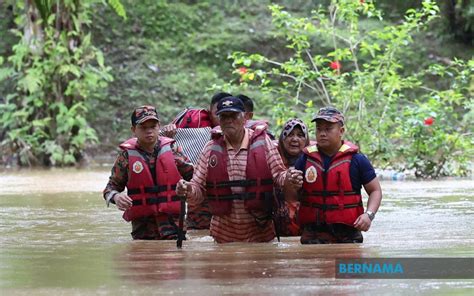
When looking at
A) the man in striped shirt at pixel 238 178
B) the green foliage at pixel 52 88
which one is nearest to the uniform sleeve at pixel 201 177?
the man in striped shirt at pixel 238 178

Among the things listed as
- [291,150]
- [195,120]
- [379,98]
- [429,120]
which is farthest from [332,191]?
[379,98]

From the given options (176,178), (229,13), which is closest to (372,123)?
(176,178)

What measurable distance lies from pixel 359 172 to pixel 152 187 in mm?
1615

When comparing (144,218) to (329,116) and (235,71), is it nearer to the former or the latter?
(329,116)

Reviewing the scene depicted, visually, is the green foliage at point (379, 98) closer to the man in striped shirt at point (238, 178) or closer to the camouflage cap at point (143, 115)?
the camouflage cap at point (143, 115)

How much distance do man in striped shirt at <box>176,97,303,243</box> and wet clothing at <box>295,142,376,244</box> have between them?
29 cm

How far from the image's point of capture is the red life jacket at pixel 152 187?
7766 mm

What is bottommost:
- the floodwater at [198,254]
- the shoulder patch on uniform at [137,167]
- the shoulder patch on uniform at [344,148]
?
the floodwater at [198,254]

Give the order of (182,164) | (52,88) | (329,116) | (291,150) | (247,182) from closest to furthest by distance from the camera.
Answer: (329,116) → (247,182) → (182,164) → (291,150) → (52,88)

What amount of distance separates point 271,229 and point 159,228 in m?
0.89

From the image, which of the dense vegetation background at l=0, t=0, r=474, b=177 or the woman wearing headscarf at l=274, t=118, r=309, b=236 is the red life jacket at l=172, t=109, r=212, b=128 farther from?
the dense vegetation background at l=0, t=0, r=474, b=177

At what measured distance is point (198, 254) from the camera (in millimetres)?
6609

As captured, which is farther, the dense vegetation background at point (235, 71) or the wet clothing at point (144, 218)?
the dense vegetation background at point (235, 71)

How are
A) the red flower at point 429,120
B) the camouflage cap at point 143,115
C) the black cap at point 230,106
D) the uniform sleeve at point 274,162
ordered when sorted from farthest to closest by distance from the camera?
the red flower at point 429,120 < the camouflage cap at point 143,115 < the uniform sleeve at point 274,162 < the black cap at point 230,106
